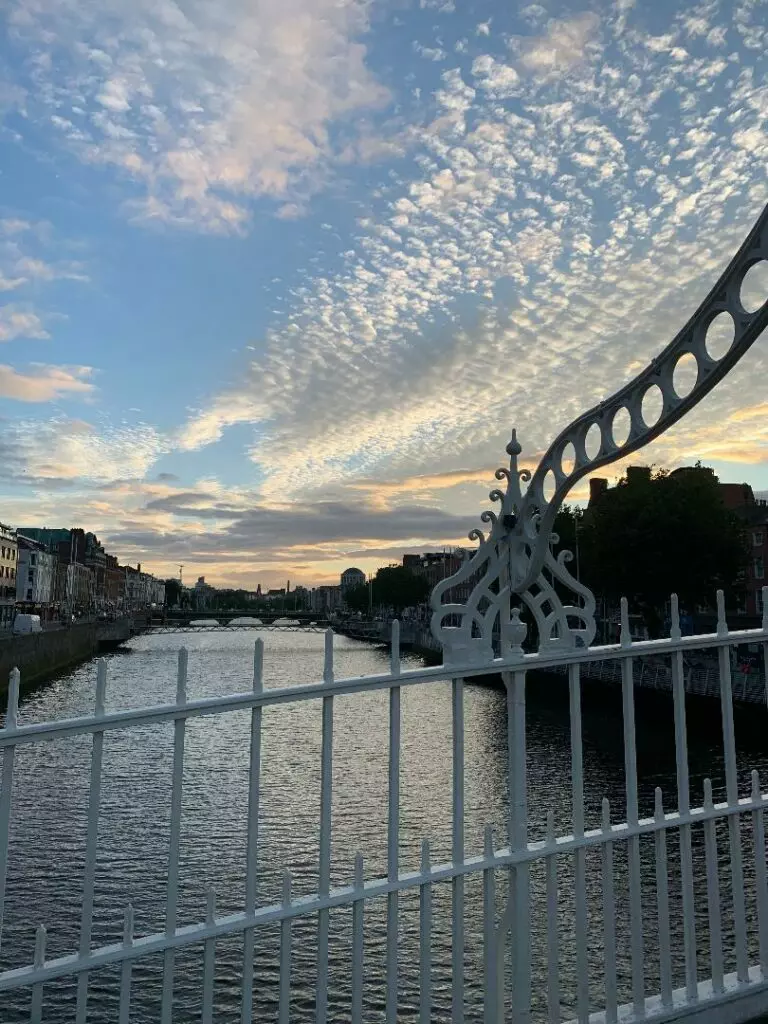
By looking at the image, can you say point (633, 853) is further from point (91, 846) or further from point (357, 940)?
point (91, 846)

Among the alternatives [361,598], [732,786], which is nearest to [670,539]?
[732,786]

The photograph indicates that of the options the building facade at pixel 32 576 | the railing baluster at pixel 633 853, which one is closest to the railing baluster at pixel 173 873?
the railing baluster at pixel 633 853

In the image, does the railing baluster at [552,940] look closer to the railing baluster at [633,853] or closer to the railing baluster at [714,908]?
the railing baluster at [633,853]

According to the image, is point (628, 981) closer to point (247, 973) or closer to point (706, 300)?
point (247, 973)

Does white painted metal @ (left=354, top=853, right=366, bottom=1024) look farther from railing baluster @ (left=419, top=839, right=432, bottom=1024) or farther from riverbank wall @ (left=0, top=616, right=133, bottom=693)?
riverbank wall @ (left=0, top=616, right=133, bottom=693)

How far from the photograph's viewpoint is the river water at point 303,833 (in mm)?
10523

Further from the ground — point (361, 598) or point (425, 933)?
point (361, 598)

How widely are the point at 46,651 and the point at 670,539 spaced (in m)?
40.4

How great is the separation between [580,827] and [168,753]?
22.9 m

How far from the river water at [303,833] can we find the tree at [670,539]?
613 cm

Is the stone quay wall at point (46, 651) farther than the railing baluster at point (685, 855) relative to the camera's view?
Yes

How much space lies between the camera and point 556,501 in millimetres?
5027

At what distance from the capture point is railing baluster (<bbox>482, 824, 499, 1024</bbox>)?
4.19 metres

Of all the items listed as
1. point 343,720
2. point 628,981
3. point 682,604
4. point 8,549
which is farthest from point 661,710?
point 8,549
